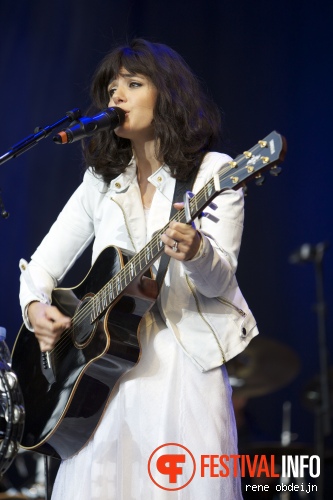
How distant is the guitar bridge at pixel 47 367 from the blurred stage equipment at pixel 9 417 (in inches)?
14.6

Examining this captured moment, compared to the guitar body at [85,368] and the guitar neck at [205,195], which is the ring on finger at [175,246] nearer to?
the guitar neck at [205,195]

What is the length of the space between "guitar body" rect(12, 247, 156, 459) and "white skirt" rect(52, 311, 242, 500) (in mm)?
56

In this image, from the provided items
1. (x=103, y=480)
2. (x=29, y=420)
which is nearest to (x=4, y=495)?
(x=29, y=420)

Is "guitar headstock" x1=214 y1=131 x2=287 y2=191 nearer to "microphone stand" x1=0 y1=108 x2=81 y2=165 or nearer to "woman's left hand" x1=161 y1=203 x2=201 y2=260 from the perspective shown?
"woman's left hand" x1=161 y1=203 x2=201 y2=260

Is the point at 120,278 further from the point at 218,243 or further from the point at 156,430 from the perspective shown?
the point at 156,430

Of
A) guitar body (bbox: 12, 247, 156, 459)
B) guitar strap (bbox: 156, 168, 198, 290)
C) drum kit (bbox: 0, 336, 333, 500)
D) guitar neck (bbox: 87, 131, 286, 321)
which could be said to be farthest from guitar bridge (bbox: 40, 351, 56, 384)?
drum kit (bbox: 0, 336, 333, 500)

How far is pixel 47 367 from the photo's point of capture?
292cm

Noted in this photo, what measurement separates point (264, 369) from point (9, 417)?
113 inches

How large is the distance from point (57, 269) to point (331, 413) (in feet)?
7.30

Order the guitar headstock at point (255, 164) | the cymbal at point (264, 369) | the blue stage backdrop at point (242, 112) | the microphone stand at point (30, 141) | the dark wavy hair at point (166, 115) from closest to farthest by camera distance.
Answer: the guitar headstock at point (255, 164), the microphone stand at point (30, 141), the dark wavy hair at point (166, 115), the cymbal at point (264, 369), the blue stage backdrop at point (242, 112)

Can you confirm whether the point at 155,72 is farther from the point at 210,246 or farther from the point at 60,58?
the point at 60,58

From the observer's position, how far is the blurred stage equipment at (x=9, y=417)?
2.41 meters

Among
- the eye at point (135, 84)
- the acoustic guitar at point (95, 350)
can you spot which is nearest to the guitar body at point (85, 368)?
→ the acoustic guitar at point (95, 350)

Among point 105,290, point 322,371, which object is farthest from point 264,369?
point 105,290
